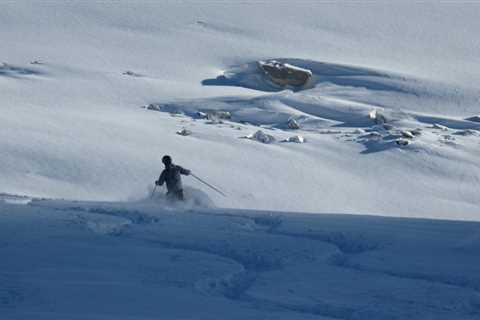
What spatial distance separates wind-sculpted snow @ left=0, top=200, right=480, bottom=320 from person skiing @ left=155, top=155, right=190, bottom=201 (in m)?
2.48

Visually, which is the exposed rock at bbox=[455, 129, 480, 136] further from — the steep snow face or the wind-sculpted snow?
the wind-sculpted snow

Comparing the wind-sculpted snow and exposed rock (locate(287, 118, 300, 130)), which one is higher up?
exposed rock (locate(287, 118, 300, 130))

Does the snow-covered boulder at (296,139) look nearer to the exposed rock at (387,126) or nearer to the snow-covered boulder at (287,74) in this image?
the exposed rock at (387,126)

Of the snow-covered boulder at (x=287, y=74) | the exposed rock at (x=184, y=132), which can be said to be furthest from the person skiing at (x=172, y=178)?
the snow-covered boulder at (x=287, y=74)

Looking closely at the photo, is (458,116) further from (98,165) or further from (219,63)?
(98,165)

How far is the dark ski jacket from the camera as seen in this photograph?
12.8 m

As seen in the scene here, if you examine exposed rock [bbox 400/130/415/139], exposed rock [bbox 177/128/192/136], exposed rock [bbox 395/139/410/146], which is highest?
exposed rock [bbox 400/130/415/139]

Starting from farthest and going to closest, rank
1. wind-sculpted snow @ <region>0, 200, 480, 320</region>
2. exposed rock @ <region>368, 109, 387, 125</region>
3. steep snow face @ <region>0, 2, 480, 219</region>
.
A: exposed rock @ <region>368, 109, 387, 125</region>
steep snow face @ <region>0, 2, 480, 219</region>
wind-sculpted snow @ <region>0, 200, 480, 320</region>

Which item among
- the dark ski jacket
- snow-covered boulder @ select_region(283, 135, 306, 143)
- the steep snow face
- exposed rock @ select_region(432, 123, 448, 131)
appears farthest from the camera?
exposed rock @ select_region(432, 123, 448, 131)

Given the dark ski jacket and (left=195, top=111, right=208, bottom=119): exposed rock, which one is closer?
the dark ski jacket

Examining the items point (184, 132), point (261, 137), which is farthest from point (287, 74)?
point (184, 132)

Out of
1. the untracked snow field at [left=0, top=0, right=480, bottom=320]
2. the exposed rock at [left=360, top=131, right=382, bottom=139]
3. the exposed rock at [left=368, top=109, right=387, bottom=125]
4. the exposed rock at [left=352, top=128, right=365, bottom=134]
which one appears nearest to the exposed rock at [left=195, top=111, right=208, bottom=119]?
the untracked snow field at [left=0, top=0, right=480, bottom=320]

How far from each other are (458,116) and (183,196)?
1052 centimetres

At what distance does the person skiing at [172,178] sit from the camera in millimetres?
12781
